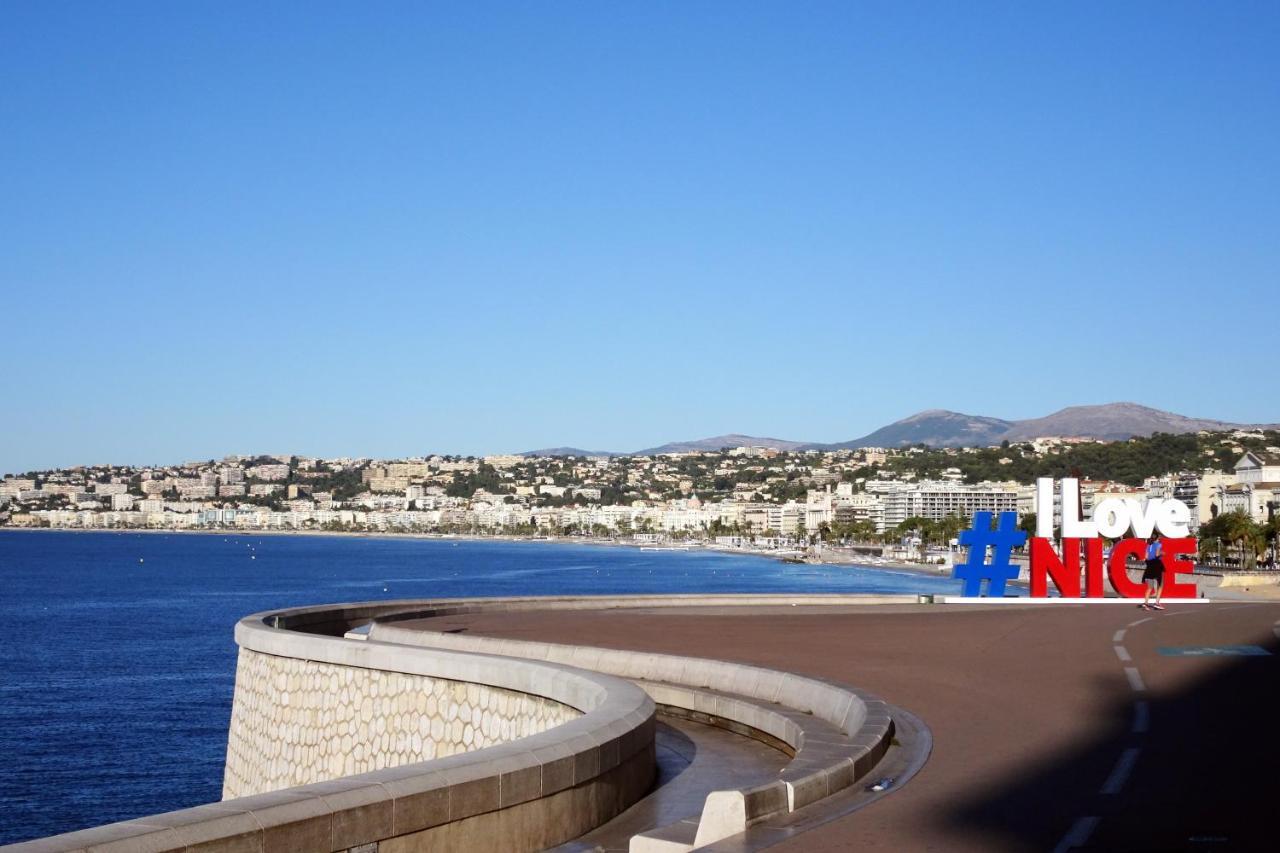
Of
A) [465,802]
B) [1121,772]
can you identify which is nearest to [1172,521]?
[1121,772]

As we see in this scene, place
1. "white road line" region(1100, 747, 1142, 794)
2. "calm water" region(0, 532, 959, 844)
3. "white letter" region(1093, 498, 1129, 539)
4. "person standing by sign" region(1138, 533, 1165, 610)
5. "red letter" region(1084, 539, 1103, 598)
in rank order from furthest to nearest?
"red letter" region(1084, 539, 1103, 598) < "white letter" region(1093, 498, 1129, 539) < "calm water" region(0, 532, 959, 844) < "person standing by sign" region(1138, 533, 1165, 610) < "white road line" region(1100, 747, 1142, 794)

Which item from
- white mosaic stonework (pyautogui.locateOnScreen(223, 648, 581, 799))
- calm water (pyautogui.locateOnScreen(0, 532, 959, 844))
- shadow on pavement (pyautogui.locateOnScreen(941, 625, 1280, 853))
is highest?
shadow on pavement (pyautogui.locateOnScreen(941, 625, 1280, 853))

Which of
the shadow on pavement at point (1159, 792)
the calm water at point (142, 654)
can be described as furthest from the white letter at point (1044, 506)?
the shadow on pavement at point (1159, 792)

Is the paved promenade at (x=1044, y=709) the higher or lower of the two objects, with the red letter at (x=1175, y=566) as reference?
lower

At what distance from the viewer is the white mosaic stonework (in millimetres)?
13008

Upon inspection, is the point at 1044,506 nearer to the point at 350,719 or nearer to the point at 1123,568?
the point at 1123,568

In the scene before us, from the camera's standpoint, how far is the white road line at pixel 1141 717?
1198cm

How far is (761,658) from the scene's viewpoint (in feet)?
59.4

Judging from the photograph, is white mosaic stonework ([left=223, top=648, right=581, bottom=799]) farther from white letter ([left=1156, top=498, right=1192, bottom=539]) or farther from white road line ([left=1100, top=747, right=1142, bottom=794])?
white letter ([left=1156, top=498, right=1192, bottom=539])

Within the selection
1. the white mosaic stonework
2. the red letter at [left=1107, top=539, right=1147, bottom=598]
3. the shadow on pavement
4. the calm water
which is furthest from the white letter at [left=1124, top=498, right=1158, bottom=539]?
the white mosaic stonework

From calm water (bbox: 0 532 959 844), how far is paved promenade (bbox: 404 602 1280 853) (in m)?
11.6

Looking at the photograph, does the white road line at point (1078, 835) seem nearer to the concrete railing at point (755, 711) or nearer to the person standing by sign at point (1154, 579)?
the concrete railing at point (755, 711)

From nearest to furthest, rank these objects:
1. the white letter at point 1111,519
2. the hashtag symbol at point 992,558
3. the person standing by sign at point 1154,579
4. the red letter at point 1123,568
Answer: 1. the person standing by sign at point 1154,579
2. the red letter at point 1123,568
3. the hashtag symbol at point 992,558
4. the white letter at point 1111,519

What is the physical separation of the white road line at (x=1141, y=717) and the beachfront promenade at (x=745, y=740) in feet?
0.17
